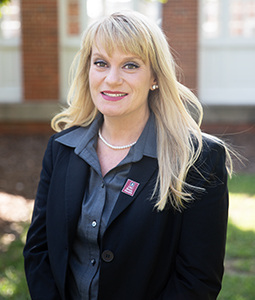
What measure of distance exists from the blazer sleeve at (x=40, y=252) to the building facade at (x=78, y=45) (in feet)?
23.9

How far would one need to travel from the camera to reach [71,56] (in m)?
10.4

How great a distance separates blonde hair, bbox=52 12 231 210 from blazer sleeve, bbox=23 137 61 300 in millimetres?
668

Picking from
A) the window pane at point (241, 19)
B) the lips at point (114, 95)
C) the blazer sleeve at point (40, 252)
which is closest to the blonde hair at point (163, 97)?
the lips at point (114, 95)

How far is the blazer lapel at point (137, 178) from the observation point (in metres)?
2.18

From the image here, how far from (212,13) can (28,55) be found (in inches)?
178

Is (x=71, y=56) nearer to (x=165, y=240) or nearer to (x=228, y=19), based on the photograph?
(x=228, y=19)

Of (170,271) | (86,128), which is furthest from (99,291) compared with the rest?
(86,128)

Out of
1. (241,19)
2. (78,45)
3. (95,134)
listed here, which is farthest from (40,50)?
(95,134)

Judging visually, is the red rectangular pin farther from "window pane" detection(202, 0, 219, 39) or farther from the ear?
"window pane" detection(202, 0, 219, 39)

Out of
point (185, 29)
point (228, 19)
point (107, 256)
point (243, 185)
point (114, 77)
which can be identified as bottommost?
point (243, 185)

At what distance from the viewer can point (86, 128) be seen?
264 centimetres

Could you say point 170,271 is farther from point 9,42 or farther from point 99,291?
point 9,42

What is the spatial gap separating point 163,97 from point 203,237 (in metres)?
0.78

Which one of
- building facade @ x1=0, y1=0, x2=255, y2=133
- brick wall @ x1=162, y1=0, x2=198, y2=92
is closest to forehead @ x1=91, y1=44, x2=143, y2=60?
building facade @ x1=0, y1=0, x2=255, y2=133
